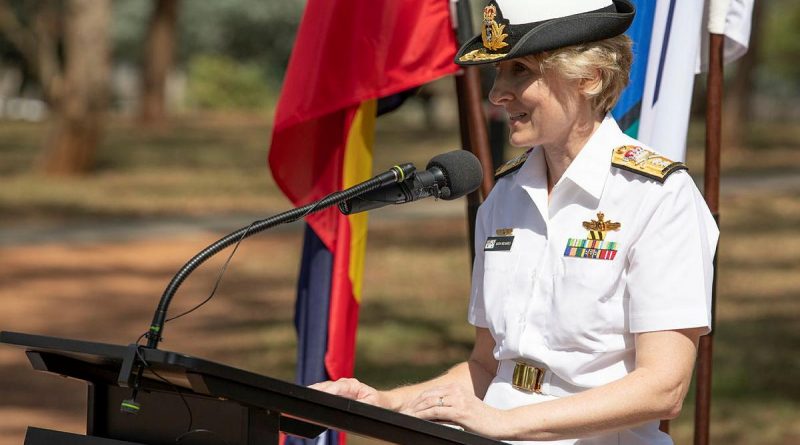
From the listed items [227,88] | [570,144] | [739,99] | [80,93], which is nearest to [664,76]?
[570,144]

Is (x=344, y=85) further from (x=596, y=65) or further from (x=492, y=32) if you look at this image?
(x=596, y=65)

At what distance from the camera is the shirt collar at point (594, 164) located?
2707mm

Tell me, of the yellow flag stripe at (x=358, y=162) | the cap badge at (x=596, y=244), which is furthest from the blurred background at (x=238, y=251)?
the cap badge at (x=596, y=244)

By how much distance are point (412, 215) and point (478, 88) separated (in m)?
11.8

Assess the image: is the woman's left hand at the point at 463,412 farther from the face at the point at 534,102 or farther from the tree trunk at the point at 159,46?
the tree trunk at the point at 159,46

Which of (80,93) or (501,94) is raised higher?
(80,93)

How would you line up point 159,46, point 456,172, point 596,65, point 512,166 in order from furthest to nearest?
1. point 159,46
2. point 512,166
3. point 596,65
4. point 456,172

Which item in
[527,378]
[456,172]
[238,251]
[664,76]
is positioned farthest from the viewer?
[238,251]

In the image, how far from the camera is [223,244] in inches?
89.5

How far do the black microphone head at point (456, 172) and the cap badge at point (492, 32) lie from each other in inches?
15.4

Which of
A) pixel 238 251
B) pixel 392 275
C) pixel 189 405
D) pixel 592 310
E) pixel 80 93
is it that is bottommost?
pixel 189 405

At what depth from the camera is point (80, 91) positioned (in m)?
19.4

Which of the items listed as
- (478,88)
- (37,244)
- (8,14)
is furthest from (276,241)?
(8,14)

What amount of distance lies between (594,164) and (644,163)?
0.37 ft
